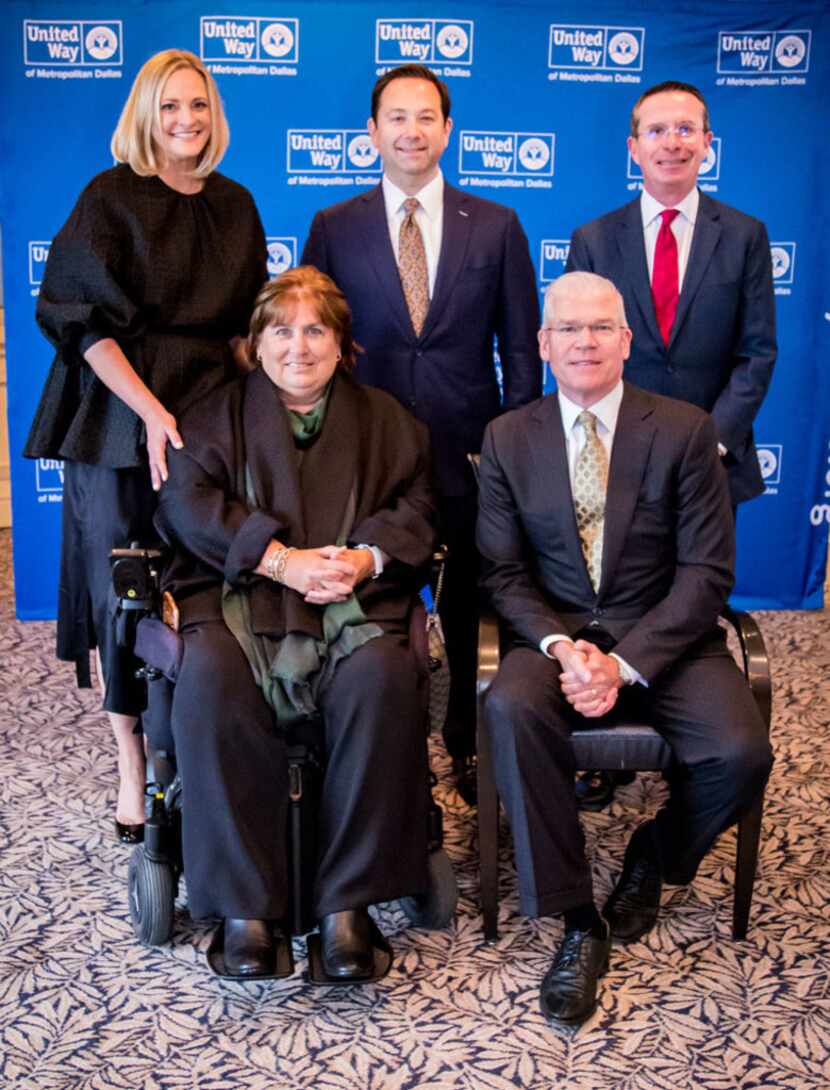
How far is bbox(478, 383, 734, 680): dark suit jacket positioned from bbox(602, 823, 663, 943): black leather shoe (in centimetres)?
48

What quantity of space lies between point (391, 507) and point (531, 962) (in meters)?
1.12

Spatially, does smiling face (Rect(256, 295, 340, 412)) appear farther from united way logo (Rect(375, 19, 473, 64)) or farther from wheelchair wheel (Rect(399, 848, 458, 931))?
united way logo (Rect(375, 19, 473, 64))

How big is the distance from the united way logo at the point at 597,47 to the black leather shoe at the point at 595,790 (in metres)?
3.13

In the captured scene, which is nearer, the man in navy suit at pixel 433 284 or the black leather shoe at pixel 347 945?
the black leather shoe at pixel 347 945

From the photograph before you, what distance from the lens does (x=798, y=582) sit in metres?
5.51

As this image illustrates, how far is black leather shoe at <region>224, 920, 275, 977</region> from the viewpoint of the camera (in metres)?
2.39

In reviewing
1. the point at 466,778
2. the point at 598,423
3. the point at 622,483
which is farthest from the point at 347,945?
the point at 598,423

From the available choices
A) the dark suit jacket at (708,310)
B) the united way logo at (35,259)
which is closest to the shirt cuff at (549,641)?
the dark suit jacket at (708,310)

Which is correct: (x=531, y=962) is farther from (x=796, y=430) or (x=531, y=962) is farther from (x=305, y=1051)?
(x=796, y=430)

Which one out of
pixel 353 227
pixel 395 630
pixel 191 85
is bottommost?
pixel 395 630

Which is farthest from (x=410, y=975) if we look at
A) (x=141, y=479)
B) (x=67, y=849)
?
(x=141, y=479)

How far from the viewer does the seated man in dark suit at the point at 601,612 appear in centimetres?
251

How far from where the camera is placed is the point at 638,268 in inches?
136

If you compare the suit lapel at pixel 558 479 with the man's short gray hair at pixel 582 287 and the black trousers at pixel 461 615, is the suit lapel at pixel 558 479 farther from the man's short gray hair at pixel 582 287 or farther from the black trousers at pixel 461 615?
the black trousers at pixel 461 615
